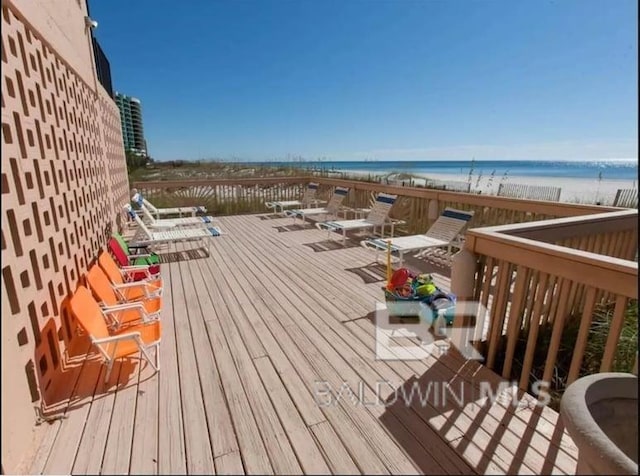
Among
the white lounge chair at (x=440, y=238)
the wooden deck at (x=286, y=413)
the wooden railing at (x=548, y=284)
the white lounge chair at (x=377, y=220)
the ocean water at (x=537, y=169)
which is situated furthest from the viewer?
the ocean water at (x=537, y=169)

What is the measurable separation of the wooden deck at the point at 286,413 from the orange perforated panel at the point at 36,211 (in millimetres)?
332

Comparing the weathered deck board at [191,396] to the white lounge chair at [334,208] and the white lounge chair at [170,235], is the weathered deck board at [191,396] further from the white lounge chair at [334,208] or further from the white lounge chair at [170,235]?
the white lounge chair at [334,208]

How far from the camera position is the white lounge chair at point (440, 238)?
14.3 ft

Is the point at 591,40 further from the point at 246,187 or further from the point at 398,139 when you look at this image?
the point at 398,139

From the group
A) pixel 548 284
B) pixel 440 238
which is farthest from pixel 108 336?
pixel 440 238

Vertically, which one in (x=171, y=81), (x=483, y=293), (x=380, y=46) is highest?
(x=171, y=81)

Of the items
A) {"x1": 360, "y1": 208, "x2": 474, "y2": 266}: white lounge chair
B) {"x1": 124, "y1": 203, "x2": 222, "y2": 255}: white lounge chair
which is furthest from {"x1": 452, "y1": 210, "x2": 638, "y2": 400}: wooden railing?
{"x1": 124, "y1": 203, "x2": 222, "y2": 255}: white lounge chair

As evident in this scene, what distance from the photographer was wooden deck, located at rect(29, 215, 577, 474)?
153 centimetres

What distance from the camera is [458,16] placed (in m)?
3.78

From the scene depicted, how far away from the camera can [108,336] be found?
221 centimetres

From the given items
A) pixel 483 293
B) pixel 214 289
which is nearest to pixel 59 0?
pixel 214 289

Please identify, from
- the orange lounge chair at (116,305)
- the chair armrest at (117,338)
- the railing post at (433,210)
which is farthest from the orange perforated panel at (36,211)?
the railing post at (433,210)

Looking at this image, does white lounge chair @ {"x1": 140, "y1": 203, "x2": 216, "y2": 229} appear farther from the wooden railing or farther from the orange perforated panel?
the wooden railing

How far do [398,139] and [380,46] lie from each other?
3191cm
